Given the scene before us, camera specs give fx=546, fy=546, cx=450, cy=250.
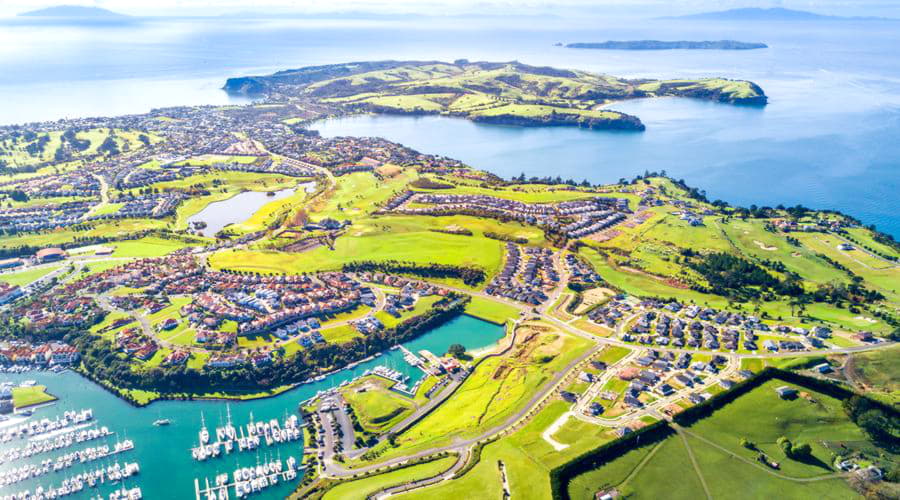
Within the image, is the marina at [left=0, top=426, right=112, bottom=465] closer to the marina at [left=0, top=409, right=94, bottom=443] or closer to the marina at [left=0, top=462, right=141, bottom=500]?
the marina at [left=0, top=409, right=94, bottom=443]

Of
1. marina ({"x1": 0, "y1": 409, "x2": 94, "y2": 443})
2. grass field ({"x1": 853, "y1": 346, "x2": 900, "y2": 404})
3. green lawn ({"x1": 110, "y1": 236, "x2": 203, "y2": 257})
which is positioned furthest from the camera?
green lawn ({"x1": 110, "y1": 236, "x2": 203, "y2": 257})

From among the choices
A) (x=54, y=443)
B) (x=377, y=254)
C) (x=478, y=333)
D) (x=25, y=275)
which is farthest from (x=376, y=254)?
(x=25, y=275)

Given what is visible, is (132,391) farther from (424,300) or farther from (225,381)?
(424,300)

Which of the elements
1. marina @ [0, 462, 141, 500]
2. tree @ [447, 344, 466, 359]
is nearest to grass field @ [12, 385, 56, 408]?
marina @ [0, 462, 141, 500]

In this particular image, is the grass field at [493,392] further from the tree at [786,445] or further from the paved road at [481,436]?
the tree at [786,445]

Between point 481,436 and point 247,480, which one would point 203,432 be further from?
point 481,436

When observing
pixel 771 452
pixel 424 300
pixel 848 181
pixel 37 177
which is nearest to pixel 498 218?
pixel 424 300
